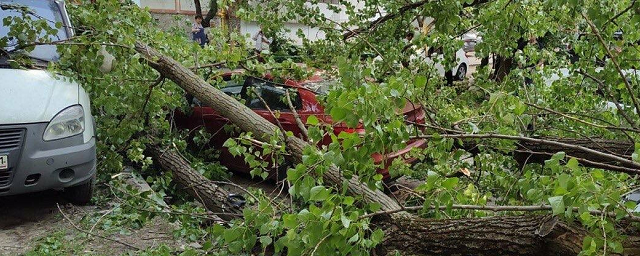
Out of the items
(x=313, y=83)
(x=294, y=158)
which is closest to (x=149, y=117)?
(x=313, y=83)

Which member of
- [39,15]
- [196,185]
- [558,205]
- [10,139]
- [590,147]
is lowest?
[196,185]

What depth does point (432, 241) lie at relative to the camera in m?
3.15

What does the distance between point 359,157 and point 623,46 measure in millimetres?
3300

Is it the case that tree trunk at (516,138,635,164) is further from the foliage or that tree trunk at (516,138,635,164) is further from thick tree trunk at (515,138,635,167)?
the foliage

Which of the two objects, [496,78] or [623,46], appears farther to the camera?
[496,78]

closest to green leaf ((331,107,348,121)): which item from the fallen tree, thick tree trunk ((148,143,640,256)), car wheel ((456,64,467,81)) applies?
the fallen tree

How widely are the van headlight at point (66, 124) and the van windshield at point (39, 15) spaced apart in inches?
26.3

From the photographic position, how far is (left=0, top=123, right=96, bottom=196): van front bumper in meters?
4.77

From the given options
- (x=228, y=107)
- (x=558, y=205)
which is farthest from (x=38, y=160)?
(x=558, y=205)

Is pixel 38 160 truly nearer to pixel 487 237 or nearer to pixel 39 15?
pixel 39 15

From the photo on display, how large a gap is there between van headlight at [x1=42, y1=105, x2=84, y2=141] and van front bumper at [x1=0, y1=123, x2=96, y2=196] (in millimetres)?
41

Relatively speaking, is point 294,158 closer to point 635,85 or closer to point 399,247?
point 399,247

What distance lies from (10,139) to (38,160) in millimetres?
265

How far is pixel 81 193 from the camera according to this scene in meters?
5.47
